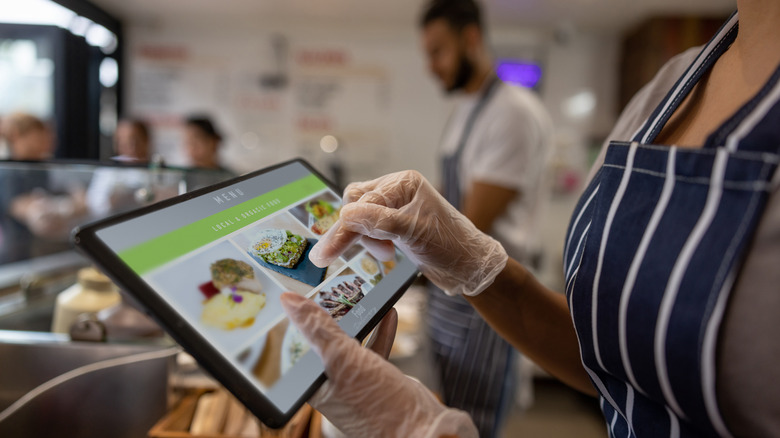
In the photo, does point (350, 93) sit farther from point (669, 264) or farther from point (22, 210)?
point (669, 264)

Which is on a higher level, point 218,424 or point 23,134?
point 23,134

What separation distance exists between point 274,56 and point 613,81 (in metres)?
2.77

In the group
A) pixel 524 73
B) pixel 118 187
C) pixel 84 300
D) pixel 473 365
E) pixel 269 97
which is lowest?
pixel 473 365

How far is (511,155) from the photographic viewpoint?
154 centimetres

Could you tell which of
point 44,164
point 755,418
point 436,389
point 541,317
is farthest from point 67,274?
point 755,418

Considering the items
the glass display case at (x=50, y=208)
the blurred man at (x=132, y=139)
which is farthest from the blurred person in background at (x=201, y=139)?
the glass display case at (x=50, y=208)

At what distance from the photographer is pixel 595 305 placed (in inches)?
22.9

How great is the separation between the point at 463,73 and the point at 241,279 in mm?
1390

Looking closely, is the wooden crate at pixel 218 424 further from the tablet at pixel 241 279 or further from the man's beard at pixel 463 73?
the man's beard at pixel 463 73

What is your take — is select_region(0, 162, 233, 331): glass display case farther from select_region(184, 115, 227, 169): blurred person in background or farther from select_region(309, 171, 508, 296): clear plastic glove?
select_region(184, 115, 227, 169): blurred person in background

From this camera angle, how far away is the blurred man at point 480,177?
1.46 meters

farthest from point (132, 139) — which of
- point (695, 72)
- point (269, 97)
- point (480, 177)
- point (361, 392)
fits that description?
point (695, 72)

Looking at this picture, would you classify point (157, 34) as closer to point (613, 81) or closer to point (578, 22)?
point (578, 22)

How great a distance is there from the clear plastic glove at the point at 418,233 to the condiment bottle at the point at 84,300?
2.56 feet
